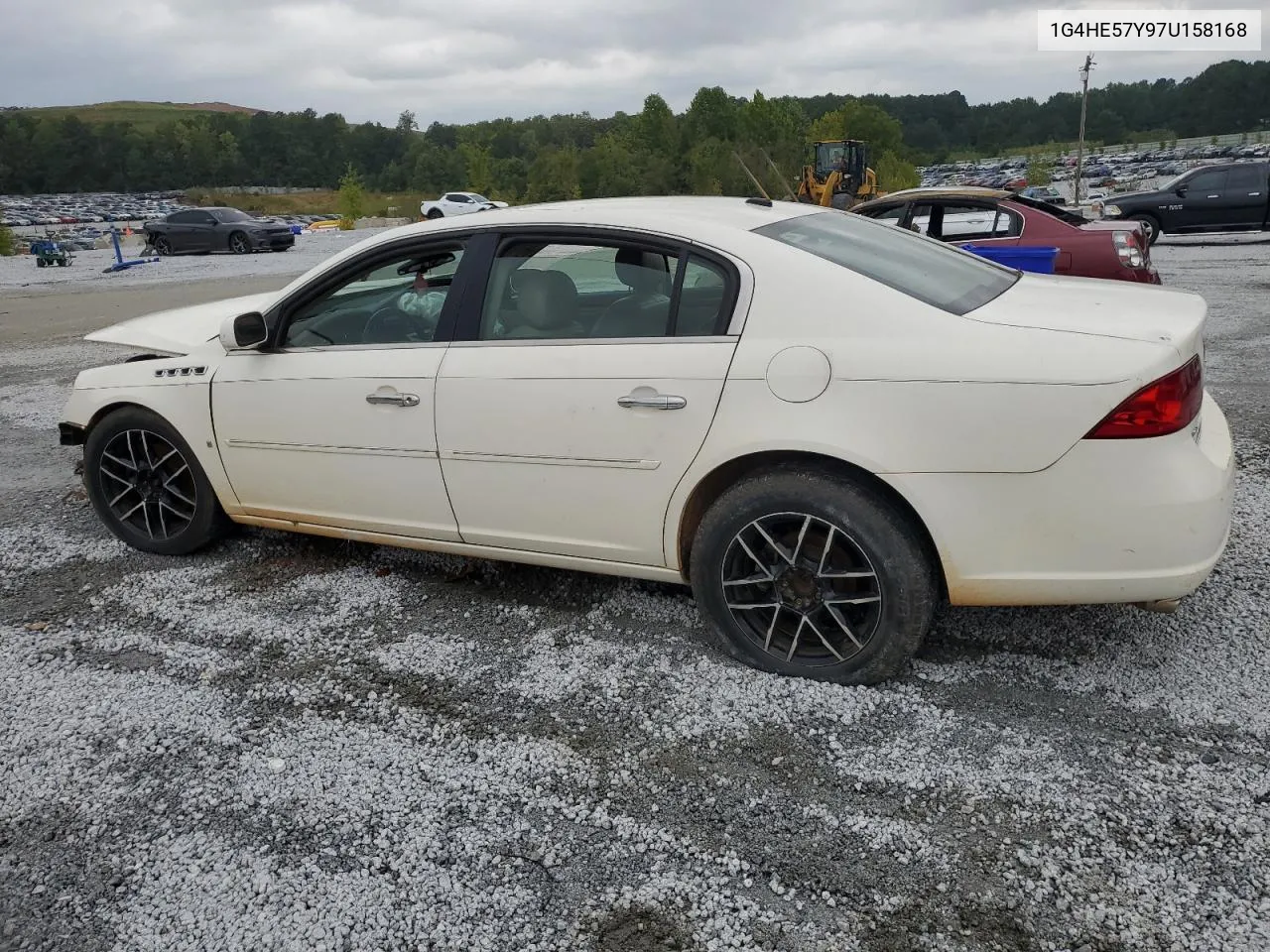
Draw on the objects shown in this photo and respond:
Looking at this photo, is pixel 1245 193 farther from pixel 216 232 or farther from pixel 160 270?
pixel 216 232

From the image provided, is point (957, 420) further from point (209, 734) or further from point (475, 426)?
point (209, 734)

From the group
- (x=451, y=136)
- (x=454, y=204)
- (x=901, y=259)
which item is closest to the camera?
(x=901, y=259)

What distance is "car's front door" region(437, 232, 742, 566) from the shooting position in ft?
10.3

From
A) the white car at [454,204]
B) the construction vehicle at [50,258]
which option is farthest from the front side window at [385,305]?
the white car at [454,204]

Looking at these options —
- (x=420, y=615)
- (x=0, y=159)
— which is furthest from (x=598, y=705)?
(x=0, y=159)

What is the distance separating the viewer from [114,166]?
13888 centimetres

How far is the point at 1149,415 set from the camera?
104 inches

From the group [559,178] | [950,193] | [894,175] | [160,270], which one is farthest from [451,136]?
[950,193]

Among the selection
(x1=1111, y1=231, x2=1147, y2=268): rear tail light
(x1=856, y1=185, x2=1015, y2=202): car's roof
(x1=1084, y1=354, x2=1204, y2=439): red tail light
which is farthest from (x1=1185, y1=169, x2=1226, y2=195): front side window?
(x1=1084, y1=354, x2=1204, y2=439): red tail light

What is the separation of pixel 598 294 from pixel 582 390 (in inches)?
18.0

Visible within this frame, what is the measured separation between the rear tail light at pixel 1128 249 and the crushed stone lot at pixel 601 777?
5.95m

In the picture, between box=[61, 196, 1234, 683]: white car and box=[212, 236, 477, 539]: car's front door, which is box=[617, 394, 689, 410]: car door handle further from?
box=[212, 236, 477, 539]: car's front door

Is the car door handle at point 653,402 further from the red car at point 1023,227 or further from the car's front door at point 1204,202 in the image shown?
the car's front door at point 1204,202

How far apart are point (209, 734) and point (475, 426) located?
1.36 meters
